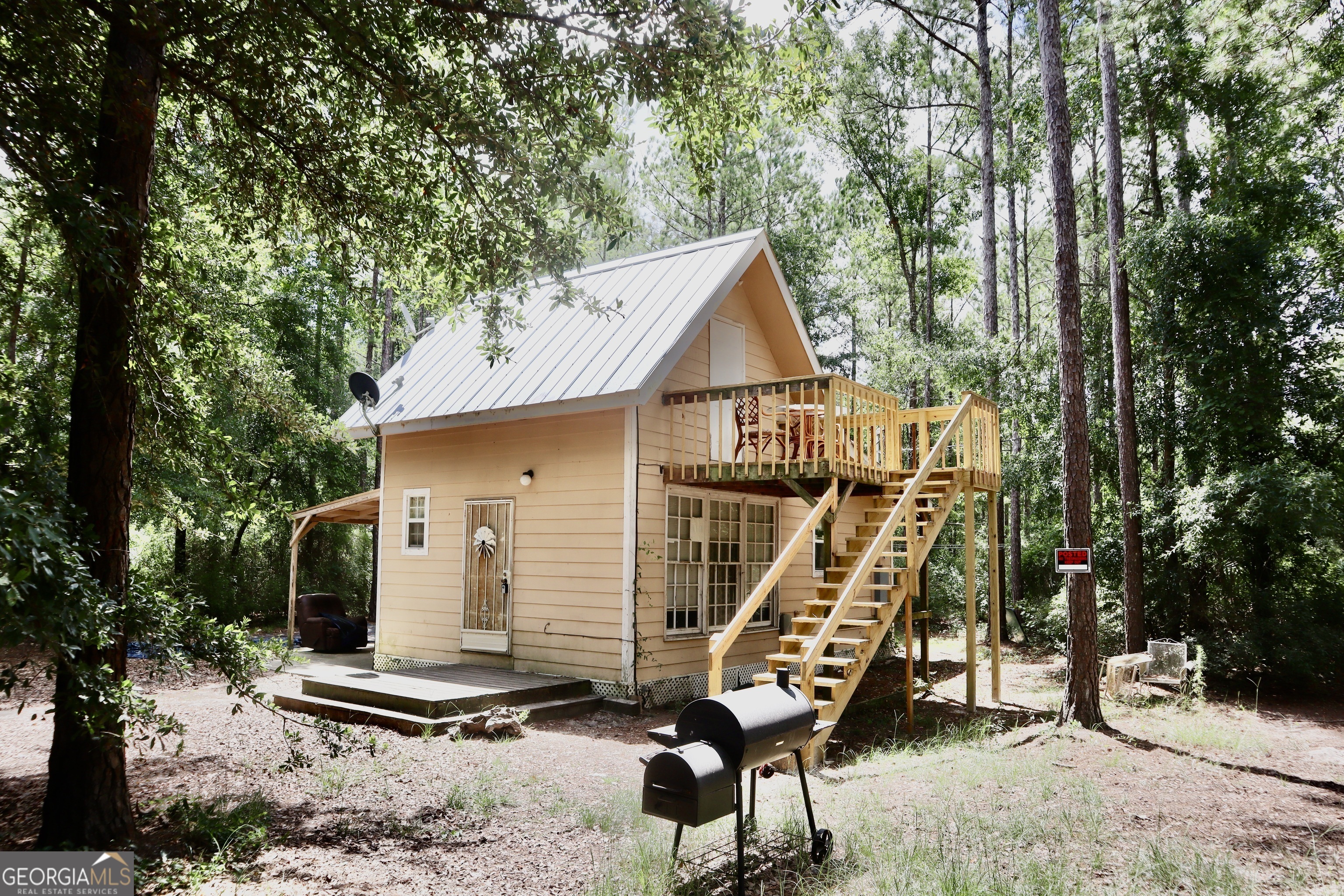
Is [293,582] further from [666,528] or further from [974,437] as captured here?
[974,437]

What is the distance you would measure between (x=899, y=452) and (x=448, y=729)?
254 inches

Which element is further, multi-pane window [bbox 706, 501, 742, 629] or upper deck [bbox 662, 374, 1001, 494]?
multi-pane window [bbox 706, 501, 742, 629]

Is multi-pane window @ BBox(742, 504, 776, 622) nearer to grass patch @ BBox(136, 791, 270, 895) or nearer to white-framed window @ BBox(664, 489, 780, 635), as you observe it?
white-framed window @ BBox(664, 489, 780, 635)

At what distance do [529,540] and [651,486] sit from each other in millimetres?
1918

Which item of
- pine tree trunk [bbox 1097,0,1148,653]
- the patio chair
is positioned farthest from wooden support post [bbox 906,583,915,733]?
pine tree trunk [bbox 1097,0,1148,653]

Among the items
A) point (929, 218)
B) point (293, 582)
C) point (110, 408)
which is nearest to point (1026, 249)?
point (929, 218)

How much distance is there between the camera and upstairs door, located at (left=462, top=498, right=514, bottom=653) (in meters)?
11.3

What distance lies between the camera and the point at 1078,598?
9.00 metres

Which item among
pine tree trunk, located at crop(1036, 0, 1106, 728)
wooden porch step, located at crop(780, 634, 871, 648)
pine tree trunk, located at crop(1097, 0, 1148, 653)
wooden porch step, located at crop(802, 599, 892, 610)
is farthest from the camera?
pine tree trunk, located at crop(1097, 0, 1148, 653)

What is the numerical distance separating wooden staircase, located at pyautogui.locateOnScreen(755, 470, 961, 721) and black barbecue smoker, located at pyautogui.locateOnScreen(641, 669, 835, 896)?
8.64ft

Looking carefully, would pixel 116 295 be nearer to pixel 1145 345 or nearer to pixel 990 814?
pixel 990 814

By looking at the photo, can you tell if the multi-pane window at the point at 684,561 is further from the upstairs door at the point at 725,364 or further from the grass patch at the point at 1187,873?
the grass patch at the point at 1187,873

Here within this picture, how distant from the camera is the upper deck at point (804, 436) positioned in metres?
9.65

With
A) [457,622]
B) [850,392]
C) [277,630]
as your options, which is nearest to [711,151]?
[850,392]
